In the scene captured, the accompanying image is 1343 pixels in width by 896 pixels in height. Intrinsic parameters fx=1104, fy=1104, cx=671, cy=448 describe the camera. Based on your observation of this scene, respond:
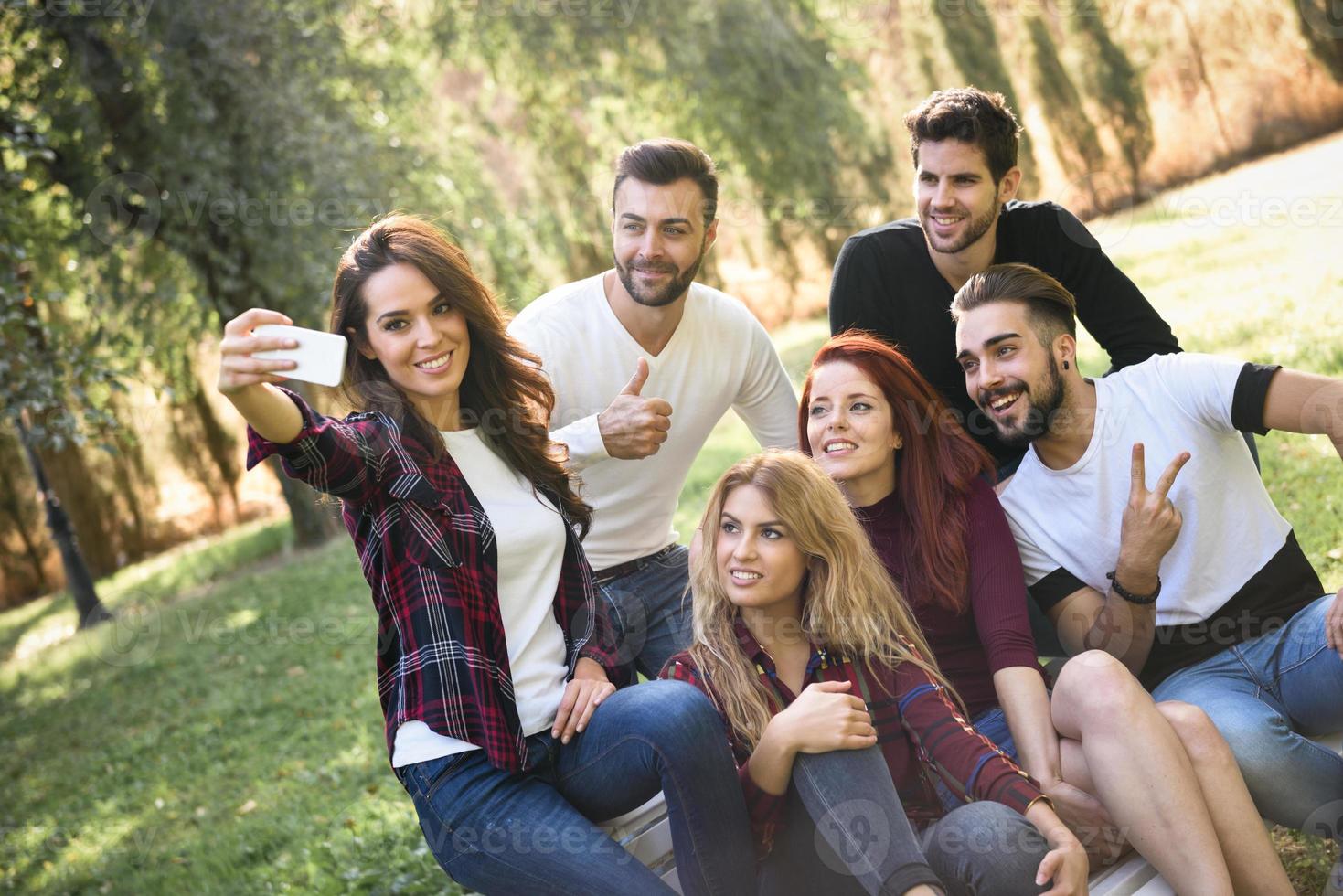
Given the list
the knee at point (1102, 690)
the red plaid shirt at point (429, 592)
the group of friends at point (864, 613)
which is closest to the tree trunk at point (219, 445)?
the group of friends at point (864, 613)

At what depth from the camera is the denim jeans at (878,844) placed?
1829mm

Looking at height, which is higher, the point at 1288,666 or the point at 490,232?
the point at 490,232

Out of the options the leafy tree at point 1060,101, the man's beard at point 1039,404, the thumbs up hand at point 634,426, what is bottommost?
the man's beard at point 1039,404

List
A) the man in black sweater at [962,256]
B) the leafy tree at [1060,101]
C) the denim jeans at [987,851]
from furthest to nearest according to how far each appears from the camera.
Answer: the leafy tree at [1060,101] < the man in black sweater at [962,256] < the denim jeans at [987,851]

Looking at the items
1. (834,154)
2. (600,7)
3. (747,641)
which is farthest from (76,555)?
(747,641)

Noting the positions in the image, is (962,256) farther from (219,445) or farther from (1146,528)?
(219,445)

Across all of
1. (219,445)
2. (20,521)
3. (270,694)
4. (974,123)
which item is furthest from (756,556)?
(20,521)

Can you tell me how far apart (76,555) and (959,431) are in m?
7.88

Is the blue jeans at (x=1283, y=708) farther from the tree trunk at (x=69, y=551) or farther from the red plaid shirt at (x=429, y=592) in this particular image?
the tree trunk at (x=69, y=551)

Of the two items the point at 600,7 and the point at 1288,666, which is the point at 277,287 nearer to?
the point at 600,7

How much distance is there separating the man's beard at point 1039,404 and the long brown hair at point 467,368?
37.2 inches

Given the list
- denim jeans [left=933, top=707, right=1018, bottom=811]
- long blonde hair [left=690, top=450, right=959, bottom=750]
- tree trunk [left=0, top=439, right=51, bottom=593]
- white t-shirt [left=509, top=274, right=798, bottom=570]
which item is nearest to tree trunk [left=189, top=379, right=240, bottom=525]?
tree trunk [left=0, top=439, right=51, bottom=593]

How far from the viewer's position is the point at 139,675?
6480 millimetres

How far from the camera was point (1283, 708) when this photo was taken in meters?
2.15
